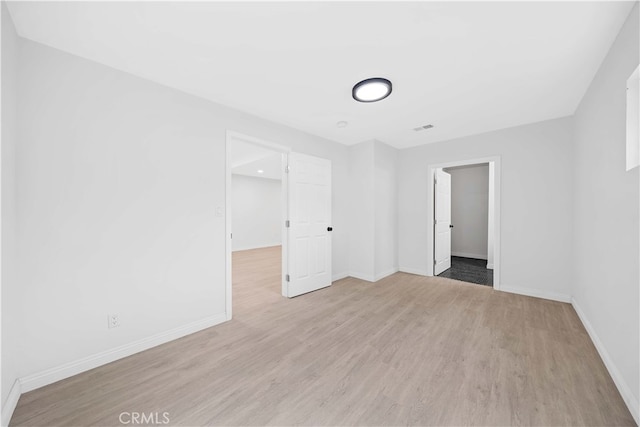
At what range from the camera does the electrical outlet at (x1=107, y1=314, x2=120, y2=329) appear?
2.01 meters

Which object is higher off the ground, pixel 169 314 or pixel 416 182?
pixel 416 182

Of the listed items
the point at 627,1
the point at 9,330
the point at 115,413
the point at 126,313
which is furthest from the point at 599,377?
the point at 9,330

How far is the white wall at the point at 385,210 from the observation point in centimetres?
433

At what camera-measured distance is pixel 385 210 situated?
15.0 ft

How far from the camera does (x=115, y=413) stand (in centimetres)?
149

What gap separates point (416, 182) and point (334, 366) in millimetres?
3752

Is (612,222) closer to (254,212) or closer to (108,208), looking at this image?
(108,208)

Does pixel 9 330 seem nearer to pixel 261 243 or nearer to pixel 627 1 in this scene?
pixel 627 1

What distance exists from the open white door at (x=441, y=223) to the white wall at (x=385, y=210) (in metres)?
0.74

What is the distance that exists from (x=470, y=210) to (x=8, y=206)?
781 cm

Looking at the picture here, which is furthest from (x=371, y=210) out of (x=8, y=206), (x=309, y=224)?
(x=8, y=206)

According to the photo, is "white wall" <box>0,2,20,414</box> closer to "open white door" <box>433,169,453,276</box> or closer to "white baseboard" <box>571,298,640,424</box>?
"white baseboard" <box>571,298,640,424</box>

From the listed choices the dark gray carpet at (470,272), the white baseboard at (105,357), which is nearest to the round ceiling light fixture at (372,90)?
the white baseboard at (105,357)

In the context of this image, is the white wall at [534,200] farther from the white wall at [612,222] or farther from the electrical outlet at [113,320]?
the electrical outlet at [113,320]
